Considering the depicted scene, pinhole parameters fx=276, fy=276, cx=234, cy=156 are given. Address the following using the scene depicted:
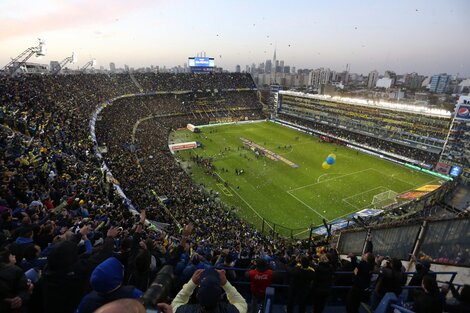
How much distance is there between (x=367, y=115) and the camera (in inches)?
2240

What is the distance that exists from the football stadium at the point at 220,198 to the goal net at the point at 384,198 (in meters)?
0.60

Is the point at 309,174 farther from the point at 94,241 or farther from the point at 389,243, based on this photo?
the point at 94,241

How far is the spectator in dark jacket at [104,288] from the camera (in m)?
2.79

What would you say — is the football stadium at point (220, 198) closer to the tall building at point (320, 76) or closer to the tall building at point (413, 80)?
the tall building at point (320, 76)

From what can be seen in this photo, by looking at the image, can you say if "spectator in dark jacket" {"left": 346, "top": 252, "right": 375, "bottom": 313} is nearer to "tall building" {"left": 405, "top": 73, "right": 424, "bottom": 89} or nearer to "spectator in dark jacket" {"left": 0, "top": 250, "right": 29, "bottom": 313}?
"spectator in dark jacket" {"left": 0, "top": 250, "right": 29, "bottom": 313}

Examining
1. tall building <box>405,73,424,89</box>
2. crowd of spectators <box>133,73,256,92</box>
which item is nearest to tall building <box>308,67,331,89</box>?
tall building <box>405,73,424,89</box>

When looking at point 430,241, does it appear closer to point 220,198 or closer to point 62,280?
point 62,280

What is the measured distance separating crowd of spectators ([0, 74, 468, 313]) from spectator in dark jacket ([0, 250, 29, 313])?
11 millimetres

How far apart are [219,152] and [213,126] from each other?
829 inches

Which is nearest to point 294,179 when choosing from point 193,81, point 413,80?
point 193,81

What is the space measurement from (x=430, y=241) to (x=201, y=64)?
87.2m

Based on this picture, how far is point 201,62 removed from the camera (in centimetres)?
8794

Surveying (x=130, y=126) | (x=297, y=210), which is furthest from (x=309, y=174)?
(x=130, y=126)

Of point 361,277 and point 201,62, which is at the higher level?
point 201,62
